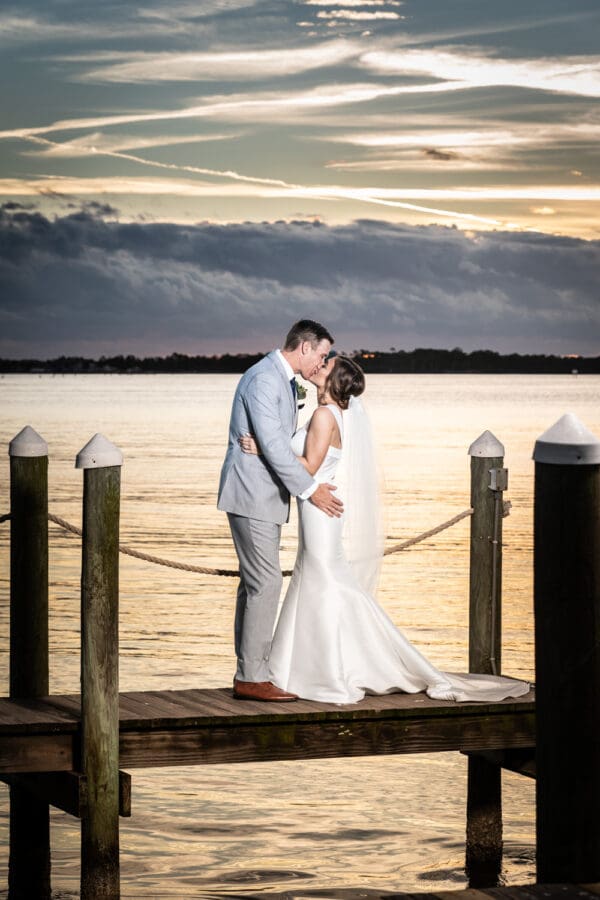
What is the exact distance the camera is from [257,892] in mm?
8852

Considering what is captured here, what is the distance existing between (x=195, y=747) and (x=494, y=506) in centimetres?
258

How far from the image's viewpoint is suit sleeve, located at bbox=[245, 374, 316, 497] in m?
7.19

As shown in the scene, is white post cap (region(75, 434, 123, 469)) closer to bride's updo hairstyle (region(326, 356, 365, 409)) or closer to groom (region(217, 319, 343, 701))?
groom (region(217, 319, 343, 701))

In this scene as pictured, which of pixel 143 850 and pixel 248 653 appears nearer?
pixel 248 653

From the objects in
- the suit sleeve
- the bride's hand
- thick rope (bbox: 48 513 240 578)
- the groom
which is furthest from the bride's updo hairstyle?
thick rope (bbox: 48 513 240 578)

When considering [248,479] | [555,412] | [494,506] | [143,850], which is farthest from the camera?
[555,412]

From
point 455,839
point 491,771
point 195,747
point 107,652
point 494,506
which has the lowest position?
point 455,839

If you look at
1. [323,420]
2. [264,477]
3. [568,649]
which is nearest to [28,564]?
[264,477]

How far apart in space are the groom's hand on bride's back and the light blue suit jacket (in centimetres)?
21

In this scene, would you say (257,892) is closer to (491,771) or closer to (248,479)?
(491,771)

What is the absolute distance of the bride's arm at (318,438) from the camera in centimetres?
760

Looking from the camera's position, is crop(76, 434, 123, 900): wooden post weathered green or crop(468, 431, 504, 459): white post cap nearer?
crop(76, 434, 123, 900): wooden post weathered green

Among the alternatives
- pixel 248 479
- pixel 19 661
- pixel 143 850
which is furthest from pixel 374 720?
pixel 143 850

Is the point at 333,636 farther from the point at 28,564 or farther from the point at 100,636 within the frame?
the point at 28,564
